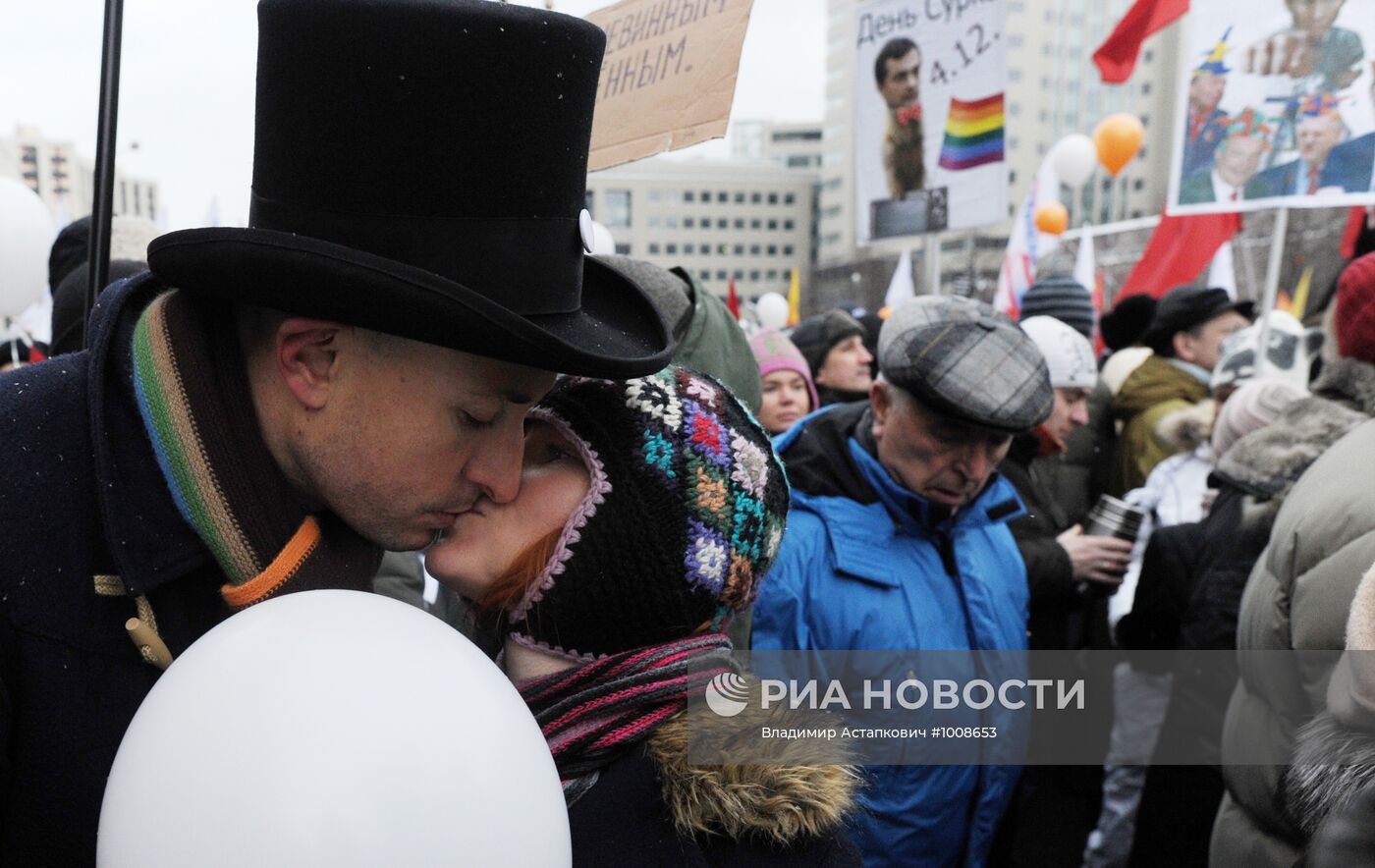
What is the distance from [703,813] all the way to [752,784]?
75mm

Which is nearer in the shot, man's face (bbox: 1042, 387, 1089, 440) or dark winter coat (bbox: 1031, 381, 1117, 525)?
man's face (bbox: 1042, 387, 1089, 440)

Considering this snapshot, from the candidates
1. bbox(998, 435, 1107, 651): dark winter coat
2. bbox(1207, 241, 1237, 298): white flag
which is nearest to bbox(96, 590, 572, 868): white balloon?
bbox(998, 435, 1107, 651): dark winter coat

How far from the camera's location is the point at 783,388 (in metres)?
4.74

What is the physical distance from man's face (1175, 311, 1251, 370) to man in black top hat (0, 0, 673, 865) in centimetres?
513

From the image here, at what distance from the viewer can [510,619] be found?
61.4 inches

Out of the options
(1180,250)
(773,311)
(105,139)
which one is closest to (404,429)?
(105,139)

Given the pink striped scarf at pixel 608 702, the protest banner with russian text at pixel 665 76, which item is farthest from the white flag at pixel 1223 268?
the pink striped scarf at pixel 608 702

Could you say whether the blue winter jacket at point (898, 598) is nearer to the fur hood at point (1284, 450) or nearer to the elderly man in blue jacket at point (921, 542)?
the elderly man in blue jacket at point (921, 542)

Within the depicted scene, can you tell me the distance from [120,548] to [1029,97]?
88.8 meters

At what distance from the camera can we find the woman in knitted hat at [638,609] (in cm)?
147

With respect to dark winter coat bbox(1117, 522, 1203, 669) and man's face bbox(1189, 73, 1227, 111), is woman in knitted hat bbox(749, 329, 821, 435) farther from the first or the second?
man's face bbox(1189, 73, 1227, 111)

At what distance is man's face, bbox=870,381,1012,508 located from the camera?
278 cm

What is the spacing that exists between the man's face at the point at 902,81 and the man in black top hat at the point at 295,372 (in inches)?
191

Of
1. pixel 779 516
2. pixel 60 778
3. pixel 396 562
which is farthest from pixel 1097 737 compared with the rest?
pixel 60 778
